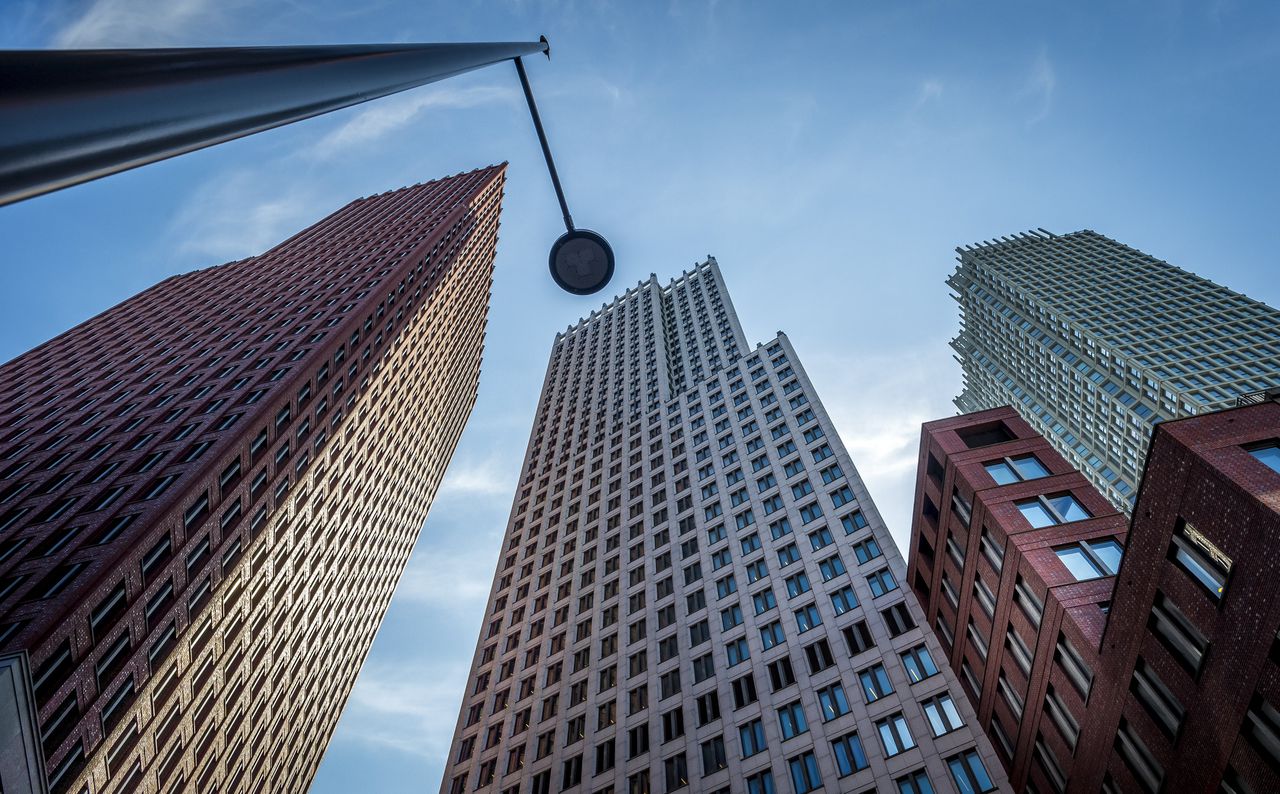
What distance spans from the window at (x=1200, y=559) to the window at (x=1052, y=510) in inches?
348

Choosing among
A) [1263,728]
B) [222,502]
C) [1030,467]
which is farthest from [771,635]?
[222,502]

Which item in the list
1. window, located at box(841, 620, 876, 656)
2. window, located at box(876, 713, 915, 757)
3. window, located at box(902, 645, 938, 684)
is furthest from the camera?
window, located at box(841, 620, 876, 656)

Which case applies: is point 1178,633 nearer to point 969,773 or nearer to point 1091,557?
point 1091,557

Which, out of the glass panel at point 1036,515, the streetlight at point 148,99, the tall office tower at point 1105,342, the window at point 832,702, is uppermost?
the tall office tower at point 1105,342

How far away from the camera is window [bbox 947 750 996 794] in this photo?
35.3 m

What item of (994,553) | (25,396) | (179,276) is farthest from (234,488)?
(179,276)

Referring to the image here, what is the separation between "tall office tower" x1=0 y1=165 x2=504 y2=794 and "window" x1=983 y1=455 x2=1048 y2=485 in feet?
137

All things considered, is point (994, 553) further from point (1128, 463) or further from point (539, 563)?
point (1128, 463)

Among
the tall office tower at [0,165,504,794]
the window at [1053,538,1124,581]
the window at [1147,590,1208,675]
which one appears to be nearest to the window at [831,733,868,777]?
the window at [1053,538,1124,581]

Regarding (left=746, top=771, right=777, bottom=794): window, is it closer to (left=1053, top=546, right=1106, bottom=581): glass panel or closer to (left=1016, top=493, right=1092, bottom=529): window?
(left=1016, top=493, right=1092, bottom=529): window

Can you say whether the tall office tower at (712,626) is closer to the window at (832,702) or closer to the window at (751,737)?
the window at (832,702)

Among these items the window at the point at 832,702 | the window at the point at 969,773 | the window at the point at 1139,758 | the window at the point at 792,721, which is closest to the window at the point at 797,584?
the window at the point at 832,702

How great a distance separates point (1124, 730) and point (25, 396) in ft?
303

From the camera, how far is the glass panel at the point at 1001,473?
1309 inches
